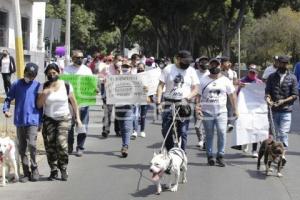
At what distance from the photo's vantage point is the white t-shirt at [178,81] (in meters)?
9.57

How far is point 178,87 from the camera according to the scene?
31.4 ft

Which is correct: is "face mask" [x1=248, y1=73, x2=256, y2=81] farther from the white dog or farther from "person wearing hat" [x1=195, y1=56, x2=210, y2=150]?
the white dog

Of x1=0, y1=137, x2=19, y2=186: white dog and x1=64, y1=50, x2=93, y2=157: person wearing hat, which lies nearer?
x1=0, y1=137, x2=19, y2=186: white dog

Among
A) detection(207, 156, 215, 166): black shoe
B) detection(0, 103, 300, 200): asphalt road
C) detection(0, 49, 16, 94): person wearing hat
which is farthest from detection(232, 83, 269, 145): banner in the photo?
detection(0, 49, 16, 94): person wearing hat

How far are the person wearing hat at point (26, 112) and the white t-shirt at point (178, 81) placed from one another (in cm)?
206

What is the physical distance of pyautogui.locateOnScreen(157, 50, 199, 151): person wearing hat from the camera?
31.4 feet

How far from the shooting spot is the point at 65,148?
8867mm

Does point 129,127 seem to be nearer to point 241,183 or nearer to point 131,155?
point 131,155

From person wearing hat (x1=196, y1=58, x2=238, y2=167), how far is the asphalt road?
1.39 feet

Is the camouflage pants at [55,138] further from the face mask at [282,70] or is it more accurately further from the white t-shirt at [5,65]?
the white t-shirt at [5,65]

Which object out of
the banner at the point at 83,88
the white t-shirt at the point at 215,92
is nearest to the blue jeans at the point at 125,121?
the banner at the point at 83,88

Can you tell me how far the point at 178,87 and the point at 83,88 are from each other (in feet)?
8.35

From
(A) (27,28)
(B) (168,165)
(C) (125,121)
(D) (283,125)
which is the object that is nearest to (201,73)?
(C) (125,121)

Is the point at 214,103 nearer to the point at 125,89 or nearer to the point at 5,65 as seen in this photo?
the point at 125,89
